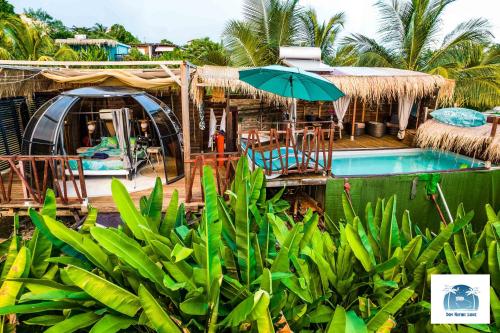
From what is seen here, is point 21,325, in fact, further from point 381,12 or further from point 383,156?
point 381,12

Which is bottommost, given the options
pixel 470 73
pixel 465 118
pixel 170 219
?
pixel 170 219

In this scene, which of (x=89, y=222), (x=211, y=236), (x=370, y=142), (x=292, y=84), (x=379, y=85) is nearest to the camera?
(x=211, y=236)

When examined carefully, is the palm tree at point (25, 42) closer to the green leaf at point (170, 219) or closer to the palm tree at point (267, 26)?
the palm tree at point (267, 26)

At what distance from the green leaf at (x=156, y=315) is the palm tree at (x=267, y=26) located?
492 inches

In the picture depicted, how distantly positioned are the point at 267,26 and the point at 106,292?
47.0ft

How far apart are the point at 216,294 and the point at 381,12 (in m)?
15.7

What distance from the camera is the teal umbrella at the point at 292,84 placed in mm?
6008

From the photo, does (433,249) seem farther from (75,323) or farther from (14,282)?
(14,282)

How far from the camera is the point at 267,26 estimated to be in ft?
46.6

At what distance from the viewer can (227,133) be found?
9758 mm

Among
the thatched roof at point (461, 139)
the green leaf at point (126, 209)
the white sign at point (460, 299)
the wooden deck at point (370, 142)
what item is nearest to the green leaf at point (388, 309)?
the white sign at point (460, 299)

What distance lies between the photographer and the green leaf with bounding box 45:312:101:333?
167cm

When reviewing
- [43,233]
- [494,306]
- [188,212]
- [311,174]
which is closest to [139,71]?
[188,212]

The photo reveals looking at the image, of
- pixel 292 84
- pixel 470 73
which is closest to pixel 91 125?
pixel 292 84
